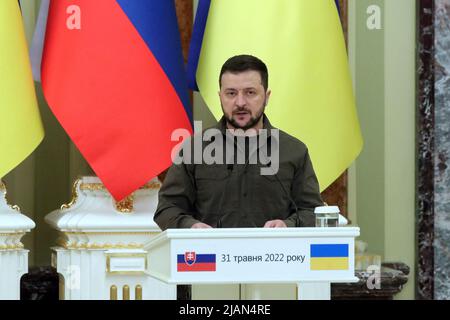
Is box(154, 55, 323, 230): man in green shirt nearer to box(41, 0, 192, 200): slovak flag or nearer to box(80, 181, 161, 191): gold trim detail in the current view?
box(41, 0, 192, 200): slovak flag

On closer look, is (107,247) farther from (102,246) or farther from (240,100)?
(240,100)

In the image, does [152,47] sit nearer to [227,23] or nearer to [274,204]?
[227,23]

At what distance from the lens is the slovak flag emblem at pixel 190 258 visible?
262 centimetres

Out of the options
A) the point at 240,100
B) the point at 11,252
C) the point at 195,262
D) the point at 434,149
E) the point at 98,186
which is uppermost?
the point at 240,100

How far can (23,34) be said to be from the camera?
167 inches

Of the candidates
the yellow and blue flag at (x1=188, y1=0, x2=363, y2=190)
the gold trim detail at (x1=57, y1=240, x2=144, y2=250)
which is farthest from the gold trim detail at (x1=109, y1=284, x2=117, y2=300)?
the yellow and blue flag at (x1=188, y1=0, x2=363, y2=190)

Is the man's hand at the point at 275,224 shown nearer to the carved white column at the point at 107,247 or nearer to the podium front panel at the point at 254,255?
the podium front panel at the point at 254,255

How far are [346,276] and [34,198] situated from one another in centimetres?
226

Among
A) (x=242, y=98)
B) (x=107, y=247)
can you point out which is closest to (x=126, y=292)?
(x=107, y=247)

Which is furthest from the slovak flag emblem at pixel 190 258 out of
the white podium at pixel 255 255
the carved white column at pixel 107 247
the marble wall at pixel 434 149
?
the marble wall at pixel 434 149

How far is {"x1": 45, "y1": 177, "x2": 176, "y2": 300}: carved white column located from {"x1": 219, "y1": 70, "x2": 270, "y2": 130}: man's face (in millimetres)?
1290

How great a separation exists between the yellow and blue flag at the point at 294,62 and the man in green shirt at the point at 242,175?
918mm

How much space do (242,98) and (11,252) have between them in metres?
1.51

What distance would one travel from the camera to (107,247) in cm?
429
